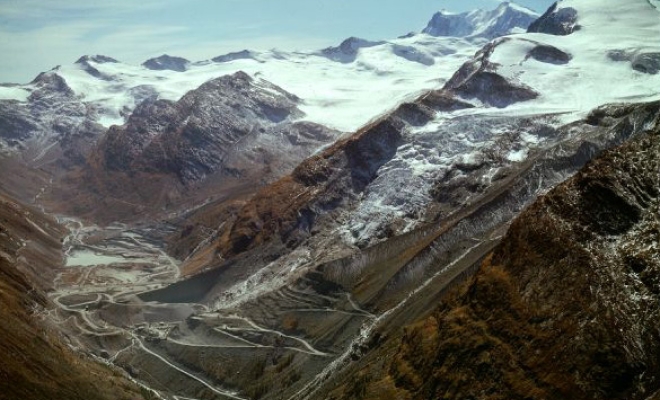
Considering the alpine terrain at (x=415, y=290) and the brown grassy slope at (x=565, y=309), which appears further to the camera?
the alpine terrain at (x=415, y=290)

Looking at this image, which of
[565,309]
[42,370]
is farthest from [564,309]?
[42,370]

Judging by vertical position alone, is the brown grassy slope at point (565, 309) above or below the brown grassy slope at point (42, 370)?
above

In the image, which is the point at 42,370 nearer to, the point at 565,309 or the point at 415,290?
the point at 415,290

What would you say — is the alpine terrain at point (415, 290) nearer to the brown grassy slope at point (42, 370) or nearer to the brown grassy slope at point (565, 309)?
the brown grassy slope at point (565, 309)

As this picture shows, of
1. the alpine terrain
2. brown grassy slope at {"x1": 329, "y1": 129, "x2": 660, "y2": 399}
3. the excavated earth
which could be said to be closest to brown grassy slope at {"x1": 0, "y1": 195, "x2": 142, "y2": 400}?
the alpine terrain

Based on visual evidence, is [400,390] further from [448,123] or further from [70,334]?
[448,123]

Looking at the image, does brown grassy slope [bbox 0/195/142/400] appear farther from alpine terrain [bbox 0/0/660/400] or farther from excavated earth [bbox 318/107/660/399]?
excavated earth [bbox 318/107/660/399]

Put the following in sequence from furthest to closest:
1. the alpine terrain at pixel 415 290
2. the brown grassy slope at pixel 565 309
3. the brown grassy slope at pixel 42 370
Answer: the brown grassy slope at pixel 42 370, the alpine terrain at pixel 415 290, the brown grassy slope at pixel 565 309

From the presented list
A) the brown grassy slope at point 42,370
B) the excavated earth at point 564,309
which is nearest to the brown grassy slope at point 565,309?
the excavated earth at point 564,309

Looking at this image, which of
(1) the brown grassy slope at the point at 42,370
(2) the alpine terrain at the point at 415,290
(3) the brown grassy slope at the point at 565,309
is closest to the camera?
(3) the brown grassy slope at the point at 565,309
